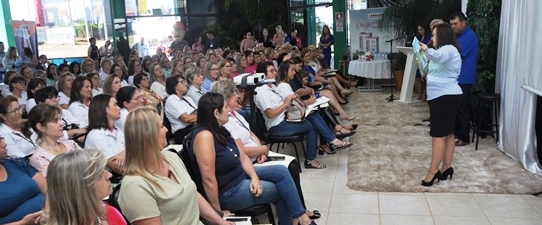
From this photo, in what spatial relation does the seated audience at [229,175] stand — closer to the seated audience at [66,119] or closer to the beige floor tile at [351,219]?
the beige floor tile at [351,219]

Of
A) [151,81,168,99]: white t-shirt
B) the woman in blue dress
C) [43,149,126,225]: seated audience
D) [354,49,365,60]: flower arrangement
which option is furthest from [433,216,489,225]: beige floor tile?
the woman in blue dress

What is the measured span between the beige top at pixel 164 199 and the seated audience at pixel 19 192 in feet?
1.80

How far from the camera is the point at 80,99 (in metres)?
4.30

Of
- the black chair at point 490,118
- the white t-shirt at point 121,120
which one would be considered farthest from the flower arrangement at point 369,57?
the white t-shirt at point 121,120

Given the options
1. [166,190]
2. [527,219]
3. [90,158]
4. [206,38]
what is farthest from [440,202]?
[206,38]

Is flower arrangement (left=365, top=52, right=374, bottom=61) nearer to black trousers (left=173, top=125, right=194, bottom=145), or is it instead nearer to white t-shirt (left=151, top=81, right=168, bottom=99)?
white t-shirt (left=151, top=81, right=168, bottom=99)

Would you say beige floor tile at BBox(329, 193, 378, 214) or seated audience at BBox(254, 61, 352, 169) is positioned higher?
seated audience at BBox(254, 61, 352, 169)

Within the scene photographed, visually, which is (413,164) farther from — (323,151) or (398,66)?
(398,66)

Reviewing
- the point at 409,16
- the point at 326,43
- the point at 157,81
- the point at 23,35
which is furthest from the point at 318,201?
the point at 23,35

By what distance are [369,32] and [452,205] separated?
6.93 m

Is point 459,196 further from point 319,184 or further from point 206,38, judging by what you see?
point 206,38

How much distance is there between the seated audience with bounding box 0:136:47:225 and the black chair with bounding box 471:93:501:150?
4.21 meters

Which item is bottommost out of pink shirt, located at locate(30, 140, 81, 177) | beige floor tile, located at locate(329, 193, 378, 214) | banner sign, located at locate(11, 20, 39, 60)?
beige floor tile, located at locate(329, 193, 378, 214)

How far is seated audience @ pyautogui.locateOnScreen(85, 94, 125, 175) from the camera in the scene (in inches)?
117
